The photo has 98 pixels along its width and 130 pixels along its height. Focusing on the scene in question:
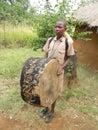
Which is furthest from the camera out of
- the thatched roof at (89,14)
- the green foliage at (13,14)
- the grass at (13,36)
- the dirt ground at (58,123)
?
the green foliage at (13,14)

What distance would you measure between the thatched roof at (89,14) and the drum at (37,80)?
3822 mm

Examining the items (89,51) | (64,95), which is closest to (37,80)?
(64,95)

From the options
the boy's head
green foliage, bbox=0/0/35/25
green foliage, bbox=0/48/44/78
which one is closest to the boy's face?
the boy's head

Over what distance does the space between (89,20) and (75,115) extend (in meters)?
3.77

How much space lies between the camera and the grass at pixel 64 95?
4992 millimetres

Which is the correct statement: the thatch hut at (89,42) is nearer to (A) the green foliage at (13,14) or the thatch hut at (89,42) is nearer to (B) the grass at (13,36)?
(B) the grass at (13,36)

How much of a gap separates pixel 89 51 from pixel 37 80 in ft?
15.9

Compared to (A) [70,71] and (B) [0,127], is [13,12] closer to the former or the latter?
(A) [70,71]

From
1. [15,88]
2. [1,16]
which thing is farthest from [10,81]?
[1,16]

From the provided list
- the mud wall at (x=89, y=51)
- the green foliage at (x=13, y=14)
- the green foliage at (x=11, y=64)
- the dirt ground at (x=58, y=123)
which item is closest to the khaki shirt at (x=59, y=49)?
the dirt ground at (x=58, y=123)

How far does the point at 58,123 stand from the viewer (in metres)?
4.54

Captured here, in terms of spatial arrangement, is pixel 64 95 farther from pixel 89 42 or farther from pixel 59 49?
pixel 89 42

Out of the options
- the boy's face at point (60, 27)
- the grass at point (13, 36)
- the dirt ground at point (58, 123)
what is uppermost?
the boy's face at point (60, 27)

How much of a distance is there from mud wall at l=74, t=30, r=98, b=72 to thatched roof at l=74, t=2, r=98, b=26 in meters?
0.48
